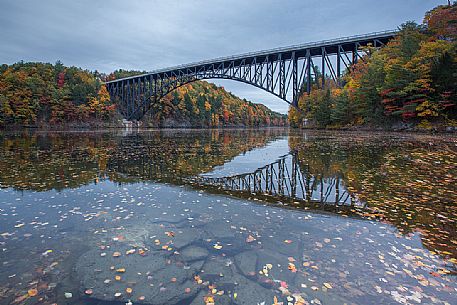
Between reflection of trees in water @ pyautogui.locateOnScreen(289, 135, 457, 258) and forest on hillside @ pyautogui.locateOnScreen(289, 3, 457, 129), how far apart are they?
20.0 m

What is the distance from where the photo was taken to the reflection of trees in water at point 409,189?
4629mm

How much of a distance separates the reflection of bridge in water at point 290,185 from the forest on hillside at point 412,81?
2607 cm

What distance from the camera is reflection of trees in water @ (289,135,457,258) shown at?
4.63m

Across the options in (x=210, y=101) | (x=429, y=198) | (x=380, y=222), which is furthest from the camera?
(x=210, y=101)

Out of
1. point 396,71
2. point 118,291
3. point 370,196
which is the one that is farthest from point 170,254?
point 396,71

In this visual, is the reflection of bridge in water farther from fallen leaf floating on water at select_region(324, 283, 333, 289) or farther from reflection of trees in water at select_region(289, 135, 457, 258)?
fallen leaf floating on water at select_region(324, 283, 333, 289)

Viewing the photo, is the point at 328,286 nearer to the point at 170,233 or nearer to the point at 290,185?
the point at 170,233

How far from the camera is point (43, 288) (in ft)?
9.80

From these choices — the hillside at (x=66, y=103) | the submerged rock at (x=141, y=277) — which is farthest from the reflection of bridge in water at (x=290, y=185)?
the hillside at (x=66, y=103)

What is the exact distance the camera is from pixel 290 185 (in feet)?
25.3

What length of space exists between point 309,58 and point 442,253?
45.8 m

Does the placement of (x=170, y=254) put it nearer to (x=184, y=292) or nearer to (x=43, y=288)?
(x=184, y=292)

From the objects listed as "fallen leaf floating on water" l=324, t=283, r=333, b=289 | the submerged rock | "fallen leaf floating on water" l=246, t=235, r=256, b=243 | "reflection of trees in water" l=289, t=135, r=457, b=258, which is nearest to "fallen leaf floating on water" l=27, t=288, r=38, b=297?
the submerged rock

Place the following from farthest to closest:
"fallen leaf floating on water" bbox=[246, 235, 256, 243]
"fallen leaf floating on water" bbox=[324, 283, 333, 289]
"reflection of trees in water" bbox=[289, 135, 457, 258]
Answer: "reflection of trees in water" bbox=[289, 135, 457, 258] < "fallen leaf floating on water" bbox=[246, 235, 256, 243] < "fallen leaf floating on water" bbox=[324, 283, 333, 289]
